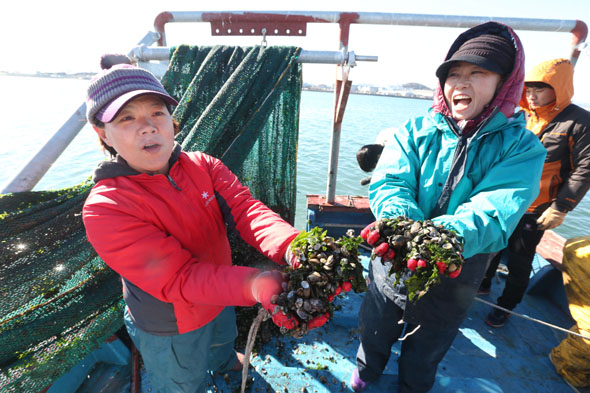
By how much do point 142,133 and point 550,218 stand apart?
3.73 m

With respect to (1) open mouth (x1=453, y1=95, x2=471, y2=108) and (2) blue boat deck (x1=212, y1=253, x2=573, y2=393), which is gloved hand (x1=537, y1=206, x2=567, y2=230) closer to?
(2) blue boat deck (x1=212, y1=253, x2=573, y2=393)

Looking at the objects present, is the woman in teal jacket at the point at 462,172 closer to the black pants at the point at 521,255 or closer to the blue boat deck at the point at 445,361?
the blue boat deck at the point at 445,361

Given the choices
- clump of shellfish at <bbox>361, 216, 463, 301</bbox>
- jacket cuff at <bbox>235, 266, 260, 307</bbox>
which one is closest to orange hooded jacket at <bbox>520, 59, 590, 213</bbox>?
clump of shellfish at <bbox>361, 216, 463, 301</bbox>

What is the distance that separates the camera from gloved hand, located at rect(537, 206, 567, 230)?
2.90 meters

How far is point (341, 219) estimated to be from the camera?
4559mm

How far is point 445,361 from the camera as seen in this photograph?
9.59 ft

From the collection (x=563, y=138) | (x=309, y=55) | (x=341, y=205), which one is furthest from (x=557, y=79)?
(x=341, y=205)

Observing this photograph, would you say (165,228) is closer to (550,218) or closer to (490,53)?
(490,53)

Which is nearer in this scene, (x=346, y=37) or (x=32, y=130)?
(x=346, y=37)

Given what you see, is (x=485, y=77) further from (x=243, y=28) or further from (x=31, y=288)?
(x=31, y=288)

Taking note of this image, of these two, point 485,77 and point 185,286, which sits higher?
point 485,77

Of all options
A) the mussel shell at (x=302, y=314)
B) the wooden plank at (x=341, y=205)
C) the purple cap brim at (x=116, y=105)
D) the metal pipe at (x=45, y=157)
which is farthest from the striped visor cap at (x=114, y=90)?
the wooden plank at (x=341, y=205)

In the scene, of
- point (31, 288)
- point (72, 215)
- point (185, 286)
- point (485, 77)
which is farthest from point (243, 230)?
point (485, 77)

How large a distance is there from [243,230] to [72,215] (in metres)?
1.30
